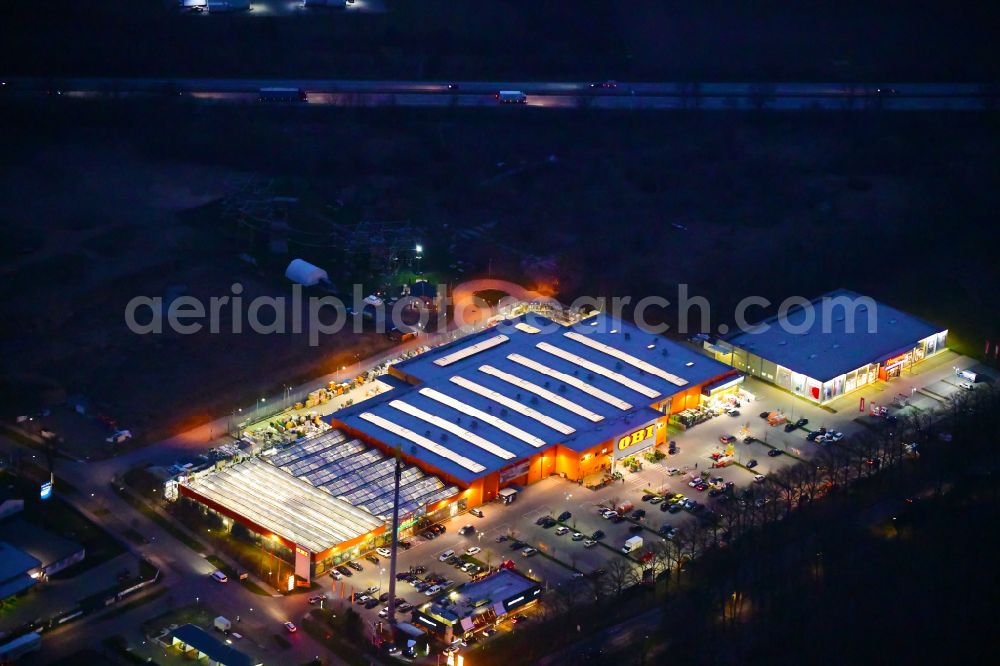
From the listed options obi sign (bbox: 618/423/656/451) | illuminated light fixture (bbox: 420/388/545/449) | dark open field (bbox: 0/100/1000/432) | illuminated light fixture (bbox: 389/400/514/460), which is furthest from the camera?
dark open field (bbox: 0/100/1000/432)

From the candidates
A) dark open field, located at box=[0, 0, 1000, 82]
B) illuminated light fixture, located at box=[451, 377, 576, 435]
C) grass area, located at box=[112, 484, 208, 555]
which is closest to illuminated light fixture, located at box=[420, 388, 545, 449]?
illuminated light fixture, located at box=[451, 377, 576, 435]

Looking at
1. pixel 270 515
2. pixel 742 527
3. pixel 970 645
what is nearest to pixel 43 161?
pixel 270 515

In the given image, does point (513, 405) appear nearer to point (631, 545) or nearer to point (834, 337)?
point (631, 545)

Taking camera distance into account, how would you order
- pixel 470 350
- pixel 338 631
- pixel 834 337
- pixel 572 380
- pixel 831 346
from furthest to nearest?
pixel 834 337 → pixel 831 346 → pixel 470 350 → pixel 572 380 → pixel 338 631

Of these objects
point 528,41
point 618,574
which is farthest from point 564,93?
point 618,574

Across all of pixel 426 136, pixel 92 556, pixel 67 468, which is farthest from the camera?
pixel 426 136

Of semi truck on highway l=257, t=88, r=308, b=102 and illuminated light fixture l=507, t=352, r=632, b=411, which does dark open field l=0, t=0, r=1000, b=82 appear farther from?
illuminated light fixture l=507, t=352, r=632, b=411

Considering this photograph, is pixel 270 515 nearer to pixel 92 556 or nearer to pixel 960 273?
pixel 92 556
